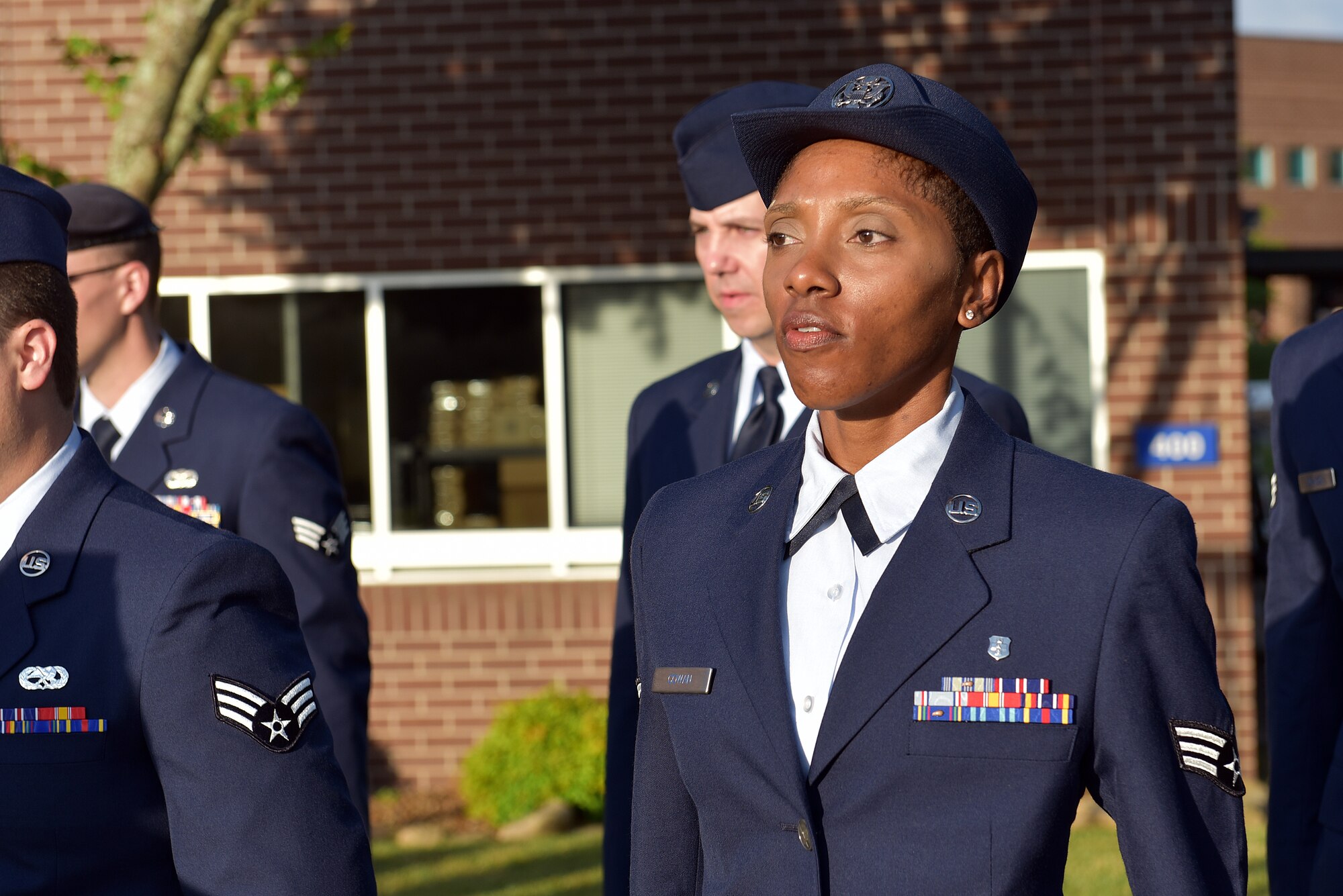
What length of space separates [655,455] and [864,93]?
1650 mm

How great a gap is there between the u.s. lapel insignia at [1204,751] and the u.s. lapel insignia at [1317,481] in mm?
1389

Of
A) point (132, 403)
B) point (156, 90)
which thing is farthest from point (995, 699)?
point (156, 90)

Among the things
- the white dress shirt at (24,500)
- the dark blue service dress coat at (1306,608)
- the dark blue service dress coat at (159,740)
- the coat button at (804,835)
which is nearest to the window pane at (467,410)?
the dark blue service dress coat at (1306,608)

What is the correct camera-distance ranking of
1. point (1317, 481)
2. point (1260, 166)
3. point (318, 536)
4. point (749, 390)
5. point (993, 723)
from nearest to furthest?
point (993, 723)
point (1317, 481)
point (749, 390)
point (318, 536)
point (1260, 166)

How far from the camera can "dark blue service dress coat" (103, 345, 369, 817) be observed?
3.77 meters

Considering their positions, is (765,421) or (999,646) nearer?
(999,646)

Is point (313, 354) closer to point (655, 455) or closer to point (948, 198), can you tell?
point (655, 455)

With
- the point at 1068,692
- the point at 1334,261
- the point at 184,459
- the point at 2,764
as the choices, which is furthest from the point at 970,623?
the point at 1334,261

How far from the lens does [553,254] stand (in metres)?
8.24

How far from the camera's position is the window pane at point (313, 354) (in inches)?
331

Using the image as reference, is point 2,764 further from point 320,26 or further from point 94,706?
point 320,26

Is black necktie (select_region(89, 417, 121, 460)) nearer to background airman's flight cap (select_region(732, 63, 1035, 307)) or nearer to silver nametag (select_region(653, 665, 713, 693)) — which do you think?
silver nametag (select_region(653, 665, 713, 693))

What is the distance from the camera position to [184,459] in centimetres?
388

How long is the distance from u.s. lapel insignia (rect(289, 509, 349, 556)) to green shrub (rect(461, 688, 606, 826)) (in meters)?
4.11
